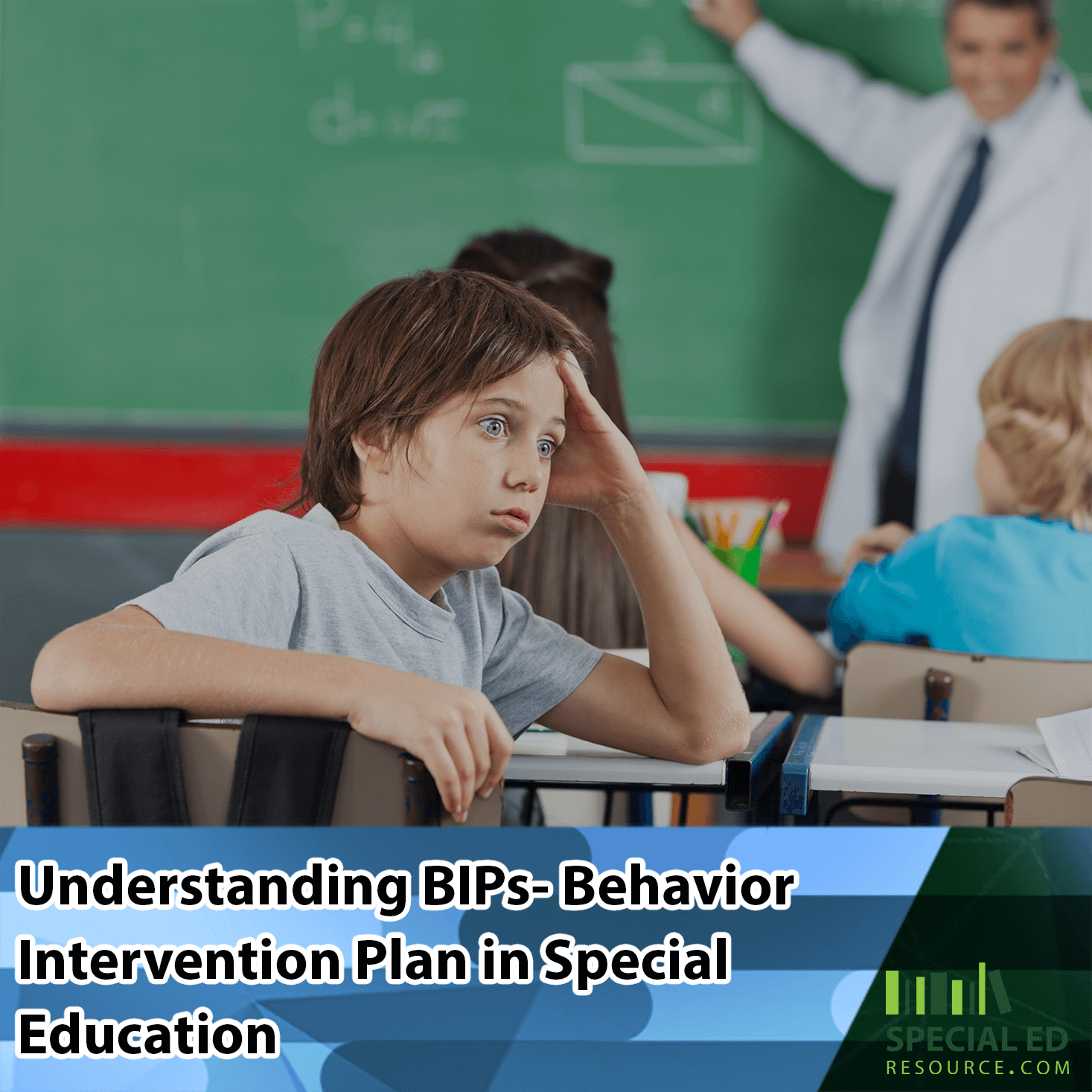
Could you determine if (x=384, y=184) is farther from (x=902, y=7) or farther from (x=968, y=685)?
(x=968, y=685)

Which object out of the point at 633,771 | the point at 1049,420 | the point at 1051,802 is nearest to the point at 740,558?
the point at 1049,420

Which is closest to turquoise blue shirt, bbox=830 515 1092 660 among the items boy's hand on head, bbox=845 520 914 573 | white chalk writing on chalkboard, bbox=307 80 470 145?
boy's hand on head, bbox=845 520 914 573

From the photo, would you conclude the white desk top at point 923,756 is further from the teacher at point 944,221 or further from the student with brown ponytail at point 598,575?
the teacher at point 944,221

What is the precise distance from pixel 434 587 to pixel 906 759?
1.71 ft

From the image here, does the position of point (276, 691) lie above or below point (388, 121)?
below

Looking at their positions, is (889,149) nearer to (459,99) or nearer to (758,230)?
(758,230)

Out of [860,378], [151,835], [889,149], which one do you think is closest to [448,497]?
[151,835]

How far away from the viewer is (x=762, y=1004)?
598 millimetres

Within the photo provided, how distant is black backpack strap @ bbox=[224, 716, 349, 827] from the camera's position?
2.31 feet

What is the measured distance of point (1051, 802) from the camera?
729 mm

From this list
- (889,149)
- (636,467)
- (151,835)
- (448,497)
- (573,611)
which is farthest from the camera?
(889,149)

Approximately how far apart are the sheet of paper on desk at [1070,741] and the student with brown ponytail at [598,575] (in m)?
0.48

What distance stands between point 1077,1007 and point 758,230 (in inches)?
112

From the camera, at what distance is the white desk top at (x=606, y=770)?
1.07 metres
